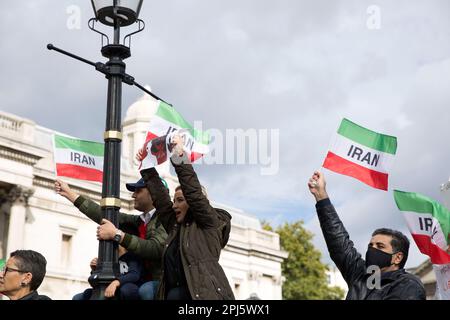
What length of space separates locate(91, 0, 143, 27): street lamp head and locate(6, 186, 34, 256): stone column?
2627cm

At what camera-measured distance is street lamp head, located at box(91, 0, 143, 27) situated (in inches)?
265

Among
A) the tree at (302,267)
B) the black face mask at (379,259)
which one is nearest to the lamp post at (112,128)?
the black face mask at (379,259)

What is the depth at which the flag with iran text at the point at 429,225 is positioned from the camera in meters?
8.72

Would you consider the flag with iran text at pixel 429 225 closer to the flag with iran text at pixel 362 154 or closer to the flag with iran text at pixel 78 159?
the flag with iran text at pixel 362 154

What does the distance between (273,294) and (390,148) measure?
4537 cm

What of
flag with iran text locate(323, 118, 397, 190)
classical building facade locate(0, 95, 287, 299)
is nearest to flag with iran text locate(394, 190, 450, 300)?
flag with iran text locate(323, 118, 397, 190)

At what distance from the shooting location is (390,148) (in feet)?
23.5

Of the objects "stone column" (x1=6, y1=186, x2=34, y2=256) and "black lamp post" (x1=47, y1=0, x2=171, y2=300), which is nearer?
"black lamp post" (x1=47, y1=0, x2=171, y2=300)

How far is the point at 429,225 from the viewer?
880cm

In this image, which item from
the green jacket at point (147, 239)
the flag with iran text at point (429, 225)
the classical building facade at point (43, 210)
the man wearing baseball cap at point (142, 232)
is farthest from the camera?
the classical building facade at point (43, 210)

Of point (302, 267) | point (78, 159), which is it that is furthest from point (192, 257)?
point (302, 267)

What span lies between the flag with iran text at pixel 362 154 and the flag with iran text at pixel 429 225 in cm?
184

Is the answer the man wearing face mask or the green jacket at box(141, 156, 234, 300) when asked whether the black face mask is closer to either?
the man wearing face mask

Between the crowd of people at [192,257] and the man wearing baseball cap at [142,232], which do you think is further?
the man wearing baseball cap at [142,232]
